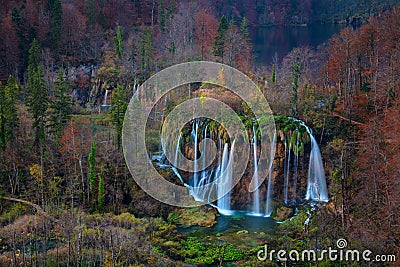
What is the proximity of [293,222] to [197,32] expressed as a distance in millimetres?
25880

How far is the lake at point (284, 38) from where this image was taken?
58125 mm

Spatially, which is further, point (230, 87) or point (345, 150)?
point (230, 87)

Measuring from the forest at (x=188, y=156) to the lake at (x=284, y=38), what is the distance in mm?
16884

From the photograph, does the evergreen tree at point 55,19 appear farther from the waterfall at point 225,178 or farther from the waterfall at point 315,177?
the waterfall at point 315,177

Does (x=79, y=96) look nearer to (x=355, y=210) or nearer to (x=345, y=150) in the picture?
(x=345, y=150)

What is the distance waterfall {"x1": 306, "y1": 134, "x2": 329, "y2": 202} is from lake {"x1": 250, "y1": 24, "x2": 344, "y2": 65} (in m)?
27.4

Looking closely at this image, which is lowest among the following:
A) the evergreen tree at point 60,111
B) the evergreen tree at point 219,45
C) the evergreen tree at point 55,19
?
the evergreen tree at point 60,111

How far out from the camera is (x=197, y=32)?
44.0m

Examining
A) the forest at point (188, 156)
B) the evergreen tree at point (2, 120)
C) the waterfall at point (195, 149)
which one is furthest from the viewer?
the waterfall at point (195, 149)

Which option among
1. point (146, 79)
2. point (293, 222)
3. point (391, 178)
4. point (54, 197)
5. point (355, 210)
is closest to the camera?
point (391, 178)

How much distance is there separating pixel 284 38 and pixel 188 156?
149 feet

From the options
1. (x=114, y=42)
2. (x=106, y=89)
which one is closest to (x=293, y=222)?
(x=106, y=89)

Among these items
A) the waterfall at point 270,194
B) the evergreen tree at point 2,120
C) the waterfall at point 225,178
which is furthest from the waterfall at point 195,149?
the evergreen tree at point 2,120

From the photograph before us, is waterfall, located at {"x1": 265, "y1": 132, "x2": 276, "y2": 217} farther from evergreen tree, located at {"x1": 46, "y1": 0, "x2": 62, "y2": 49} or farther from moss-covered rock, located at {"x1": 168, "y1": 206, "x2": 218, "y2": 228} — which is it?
evergreen tree, located at {"x1": 46, "y1": 0, "x2": 62, "y2": 49}
